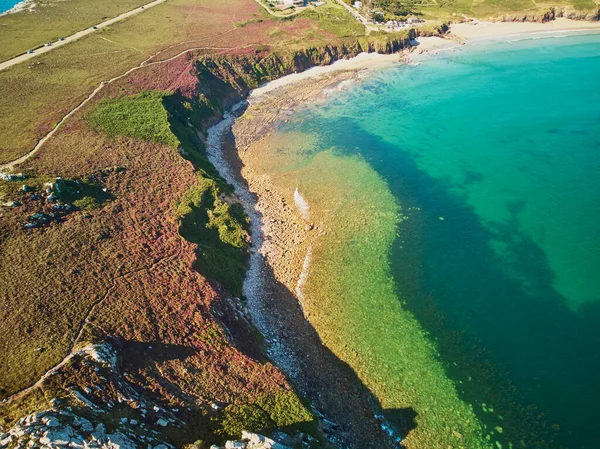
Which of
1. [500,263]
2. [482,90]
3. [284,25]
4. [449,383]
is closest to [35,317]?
[449,383]

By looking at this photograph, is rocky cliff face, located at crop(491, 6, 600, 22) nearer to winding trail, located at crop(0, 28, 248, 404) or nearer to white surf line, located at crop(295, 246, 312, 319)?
winding trail, located at crop(0, 28, 248, 404)

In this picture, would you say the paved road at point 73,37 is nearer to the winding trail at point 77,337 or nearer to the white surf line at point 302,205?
the winding trail at point 77,337

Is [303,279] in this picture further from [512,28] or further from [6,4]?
[6,4]

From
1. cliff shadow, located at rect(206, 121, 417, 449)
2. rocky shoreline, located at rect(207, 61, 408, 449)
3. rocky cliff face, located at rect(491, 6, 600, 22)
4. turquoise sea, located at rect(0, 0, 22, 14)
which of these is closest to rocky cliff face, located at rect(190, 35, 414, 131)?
rocky shoreline, located at rect(207, 61, 408, 449)

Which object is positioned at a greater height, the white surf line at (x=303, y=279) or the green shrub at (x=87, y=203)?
the green shrub at (x=87, y=203)

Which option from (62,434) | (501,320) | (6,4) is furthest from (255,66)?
(6,4)

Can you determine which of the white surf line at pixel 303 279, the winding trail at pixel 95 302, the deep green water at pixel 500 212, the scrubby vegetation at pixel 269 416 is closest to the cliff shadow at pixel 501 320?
the deep green water at pixel 500 212

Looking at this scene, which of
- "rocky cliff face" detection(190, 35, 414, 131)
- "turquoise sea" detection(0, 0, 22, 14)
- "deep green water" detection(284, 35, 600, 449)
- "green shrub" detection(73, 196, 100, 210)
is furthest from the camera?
"turquoise sea" detection(0, 0, 22, 14)

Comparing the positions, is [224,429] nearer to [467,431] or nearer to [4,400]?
[4,400]
